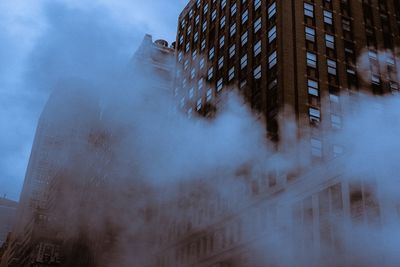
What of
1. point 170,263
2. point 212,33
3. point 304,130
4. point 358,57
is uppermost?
point 212,33

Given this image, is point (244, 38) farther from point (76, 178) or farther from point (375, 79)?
point (76, 178)

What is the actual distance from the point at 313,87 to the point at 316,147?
3.63m

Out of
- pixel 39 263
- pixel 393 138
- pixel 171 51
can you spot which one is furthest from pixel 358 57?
pixel 39 263

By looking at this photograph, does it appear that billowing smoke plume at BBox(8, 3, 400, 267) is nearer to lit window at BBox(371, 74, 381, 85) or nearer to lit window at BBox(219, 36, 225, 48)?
lit window at BBox(371, 74, 381, 85)

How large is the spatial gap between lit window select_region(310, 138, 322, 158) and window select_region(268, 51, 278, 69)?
5.00 metres

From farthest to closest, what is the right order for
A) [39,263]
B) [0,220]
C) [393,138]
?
[0,220] → [39,263] → [393,138]

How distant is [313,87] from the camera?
89.2 ft

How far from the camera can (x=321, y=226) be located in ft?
60.7

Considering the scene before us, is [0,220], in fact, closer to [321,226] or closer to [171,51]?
[171,51]

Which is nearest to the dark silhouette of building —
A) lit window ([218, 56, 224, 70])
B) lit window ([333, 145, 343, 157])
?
lit window ([218, 56, 224, 70])

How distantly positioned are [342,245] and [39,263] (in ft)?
165

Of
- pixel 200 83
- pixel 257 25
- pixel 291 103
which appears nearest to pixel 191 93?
pixel 200 83

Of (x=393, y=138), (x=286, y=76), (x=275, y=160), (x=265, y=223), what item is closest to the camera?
(x=393, y=138)

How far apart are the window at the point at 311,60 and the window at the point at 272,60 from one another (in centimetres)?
174
